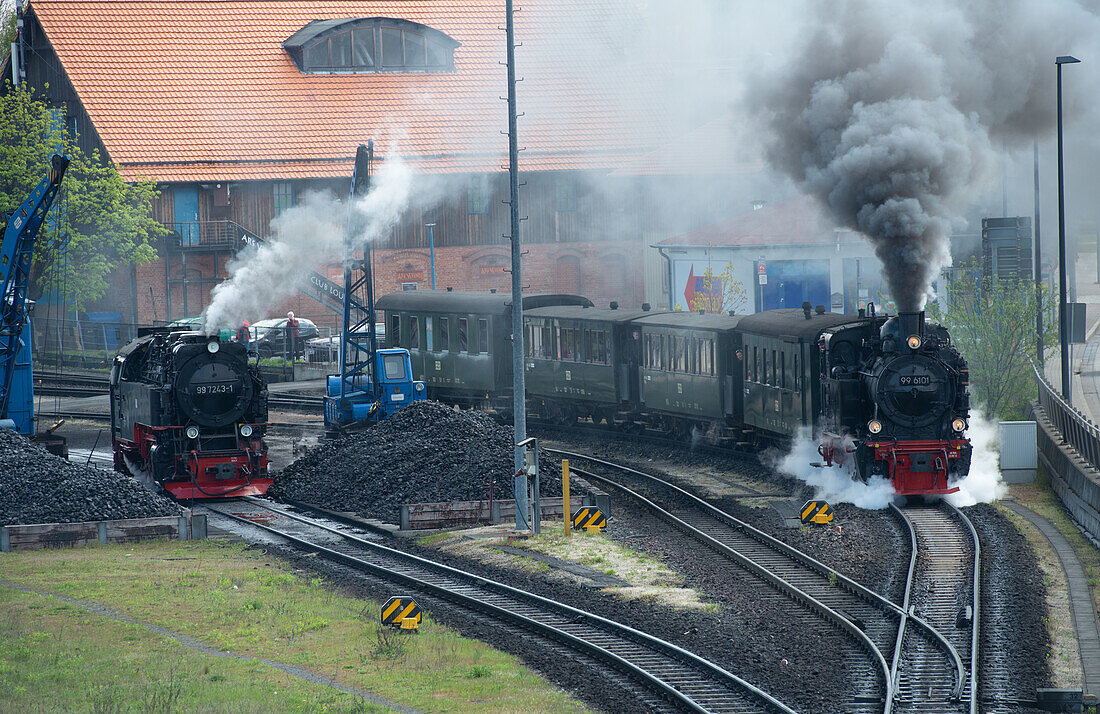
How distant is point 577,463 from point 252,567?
34.3 feet

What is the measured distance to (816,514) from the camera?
1953 cm

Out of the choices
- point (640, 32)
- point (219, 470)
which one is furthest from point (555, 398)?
point (640, 32)

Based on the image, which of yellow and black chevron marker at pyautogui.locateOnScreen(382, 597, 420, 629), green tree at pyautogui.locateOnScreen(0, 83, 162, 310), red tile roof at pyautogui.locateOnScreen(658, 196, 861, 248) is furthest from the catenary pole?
green tree at pyautogui.locateOnScreen(0, 83, 162, 310)

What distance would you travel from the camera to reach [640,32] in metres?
54.6

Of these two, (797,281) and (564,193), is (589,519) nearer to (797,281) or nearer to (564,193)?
(797,281)

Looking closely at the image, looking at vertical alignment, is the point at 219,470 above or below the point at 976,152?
below

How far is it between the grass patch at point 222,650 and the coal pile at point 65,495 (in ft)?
5.61

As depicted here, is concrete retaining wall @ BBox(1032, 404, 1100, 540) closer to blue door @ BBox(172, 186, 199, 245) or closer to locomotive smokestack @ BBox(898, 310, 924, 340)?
locomotive smokestack @ BBox(898, 310, 924, 340)

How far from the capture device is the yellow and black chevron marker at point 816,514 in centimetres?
Result: 1953

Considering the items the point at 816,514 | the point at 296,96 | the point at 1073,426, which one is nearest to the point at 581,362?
the point at 1073,426

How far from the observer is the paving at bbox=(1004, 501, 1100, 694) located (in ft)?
42.3

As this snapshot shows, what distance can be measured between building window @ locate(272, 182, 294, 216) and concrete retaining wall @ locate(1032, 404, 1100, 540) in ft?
110

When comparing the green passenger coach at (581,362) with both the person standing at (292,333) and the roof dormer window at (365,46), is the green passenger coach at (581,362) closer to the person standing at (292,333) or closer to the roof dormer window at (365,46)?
the person standing at (292,333)

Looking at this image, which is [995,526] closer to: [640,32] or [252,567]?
[252,567]
